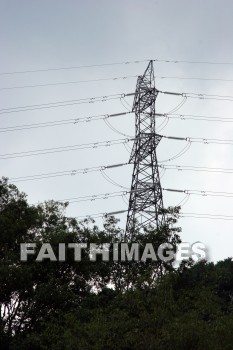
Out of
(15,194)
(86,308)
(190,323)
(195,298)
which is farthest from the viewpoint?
(15,194)

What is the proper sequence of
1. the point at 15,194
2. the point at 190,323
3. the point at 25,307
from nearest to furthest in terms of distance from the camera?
the point at 190,323 < the point at 25,307 < the point at 15,194

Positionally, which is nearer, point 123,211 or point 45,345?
point 45,345

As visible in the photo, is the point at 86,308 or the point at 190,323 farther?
the point at 86,308

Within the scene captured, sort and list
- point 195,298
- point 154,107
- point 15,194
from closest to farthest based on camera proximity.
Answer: point 195,298 → point 15,194 → point 154,107

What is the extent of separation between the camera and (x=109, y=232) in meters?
29.8

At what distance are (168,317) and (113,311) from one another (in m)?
2.57

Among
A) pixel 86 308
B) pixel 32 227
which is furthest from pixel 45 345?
pixel 32 227

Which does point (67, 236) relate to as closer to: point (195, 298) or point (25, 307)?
point (25, 307)

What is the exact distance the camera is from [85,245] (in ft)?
92.3

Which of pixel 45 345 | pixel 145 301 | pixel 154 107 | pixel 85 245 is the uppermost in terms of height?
pixel 154 107

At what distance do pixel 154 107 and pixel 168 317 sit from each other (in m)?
19.1

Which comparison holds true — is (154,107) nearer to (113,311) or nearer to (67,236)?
(67,236)

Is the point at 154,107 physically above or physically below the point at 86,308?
above

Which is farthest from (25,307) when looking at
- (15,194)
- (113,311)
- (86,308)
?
(113,311)
